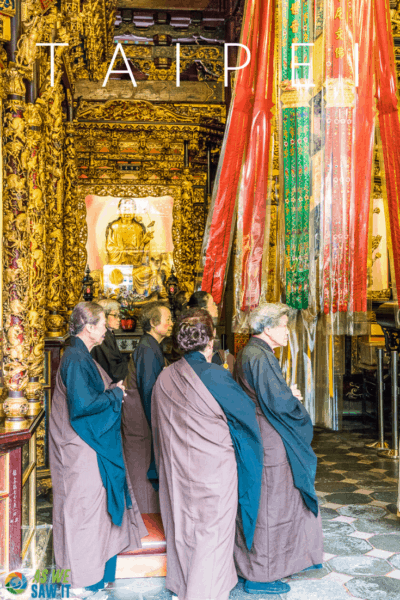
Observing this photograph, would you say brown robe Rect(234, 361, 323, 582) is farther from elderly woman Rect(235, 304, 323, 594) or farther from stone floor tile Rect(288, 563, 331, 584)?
stone floor tile Rect(288, 563, 331, 584)

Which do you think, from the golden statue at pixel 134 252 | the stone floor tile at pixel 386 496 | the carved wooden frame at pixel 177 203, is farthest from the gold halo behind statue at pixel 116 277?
the stone floor tile at pixel 386 496

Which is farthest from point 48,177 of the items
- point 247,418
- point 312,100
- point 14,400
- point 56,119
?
point 247,418

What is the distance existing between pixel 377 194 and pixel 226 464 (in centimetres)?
642

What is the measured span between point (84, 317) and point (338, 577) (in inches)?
74.4

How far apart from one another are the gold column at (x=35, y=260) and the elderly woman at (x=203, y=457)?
1047 millimetres

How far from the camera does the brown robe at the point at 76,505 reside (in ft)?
9.07

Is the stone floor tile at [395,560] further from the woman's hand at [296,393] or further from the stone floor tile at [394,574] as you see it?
the woman's hand at [296,393]

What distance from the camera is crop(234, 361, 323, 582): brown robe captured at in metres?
2.82

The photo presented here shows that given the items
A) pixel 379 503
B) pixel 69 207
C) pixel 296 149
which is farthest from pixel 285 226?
pixel 69 207

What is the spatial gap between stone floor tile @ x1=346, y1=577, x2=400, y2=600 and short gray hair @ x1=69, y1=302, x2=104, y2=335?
6.11ft

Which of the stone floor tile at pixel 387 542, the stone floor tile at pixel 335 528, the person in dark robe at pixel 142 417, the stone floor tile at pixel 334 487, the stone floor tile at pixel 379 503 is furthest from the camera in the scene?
the stone floor tile at pixel 334 487

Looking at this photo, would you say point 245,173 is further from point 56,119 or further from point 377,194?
point 377,194

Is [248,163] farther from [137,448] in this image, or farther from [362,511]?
[362,511]

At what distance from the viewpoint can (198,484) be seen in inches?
102
